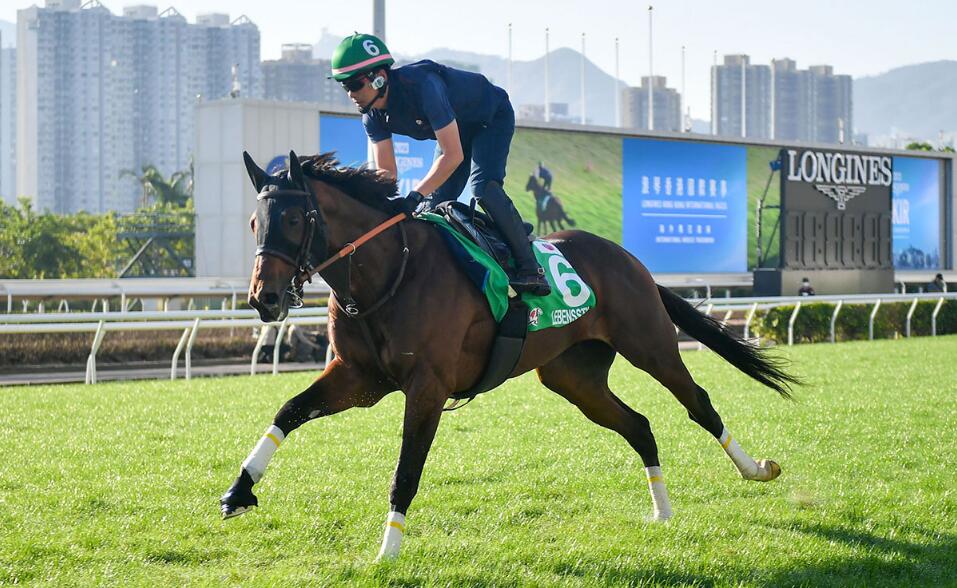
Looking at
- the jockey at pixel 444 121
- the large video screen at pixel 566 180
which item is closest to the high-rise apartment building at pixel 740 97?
the large video screen at pixel 566 180

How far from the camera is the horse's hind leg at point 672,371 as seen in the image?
5.14 m

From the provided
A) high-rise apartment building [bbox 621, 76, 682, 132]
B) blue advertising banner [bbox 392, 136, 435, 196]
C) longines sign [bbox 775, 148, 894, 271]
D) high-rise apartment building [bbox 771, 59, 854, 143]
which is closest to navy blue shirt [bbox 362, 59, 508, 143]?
longines sign [bbox 775, 148, 894, 271]

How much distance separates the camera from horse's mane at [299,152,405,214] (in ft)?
14.2

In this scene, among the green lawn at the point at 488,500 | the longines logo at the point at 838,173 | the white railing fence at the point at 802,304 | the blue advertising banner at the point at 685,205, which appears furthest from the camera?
the blue advertising banner at the point at 685,205

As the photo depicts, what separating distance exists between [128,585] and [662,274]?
78.7 feet

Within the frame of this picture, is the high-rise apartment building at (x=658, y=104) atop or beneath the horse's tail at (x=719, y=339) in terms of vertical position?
atop

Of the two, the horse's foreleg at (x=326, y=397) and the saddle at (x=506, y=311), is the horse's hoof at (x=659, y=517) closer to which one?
the saddle at (x=506, y=311)

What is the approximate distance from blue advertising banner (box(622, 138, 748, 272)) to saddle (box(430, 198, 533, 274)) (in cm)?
2231

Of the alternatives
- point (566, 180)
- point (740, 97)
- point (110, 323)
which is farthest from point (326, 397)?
point (740, 97)

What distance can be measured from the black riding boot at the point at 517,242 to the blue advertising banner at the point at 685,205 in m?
22.3

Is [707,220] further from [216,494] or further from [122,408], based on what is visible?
[216,494]

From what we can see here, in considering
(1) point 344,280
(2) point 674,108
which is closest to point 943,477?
(1) point 344,280

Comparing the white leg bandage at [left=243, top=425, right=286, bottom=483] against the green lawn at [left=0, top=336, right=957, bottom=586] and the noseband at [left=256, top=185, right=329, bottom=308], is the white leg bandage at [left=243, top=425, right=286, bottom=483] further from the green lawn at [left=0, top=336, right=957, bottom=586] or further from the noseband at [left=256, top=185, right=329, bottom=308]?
the noseband at [left=256, top=185, right=329, bottom=308]

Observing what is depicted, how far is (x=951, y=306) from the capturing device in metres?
20.6
